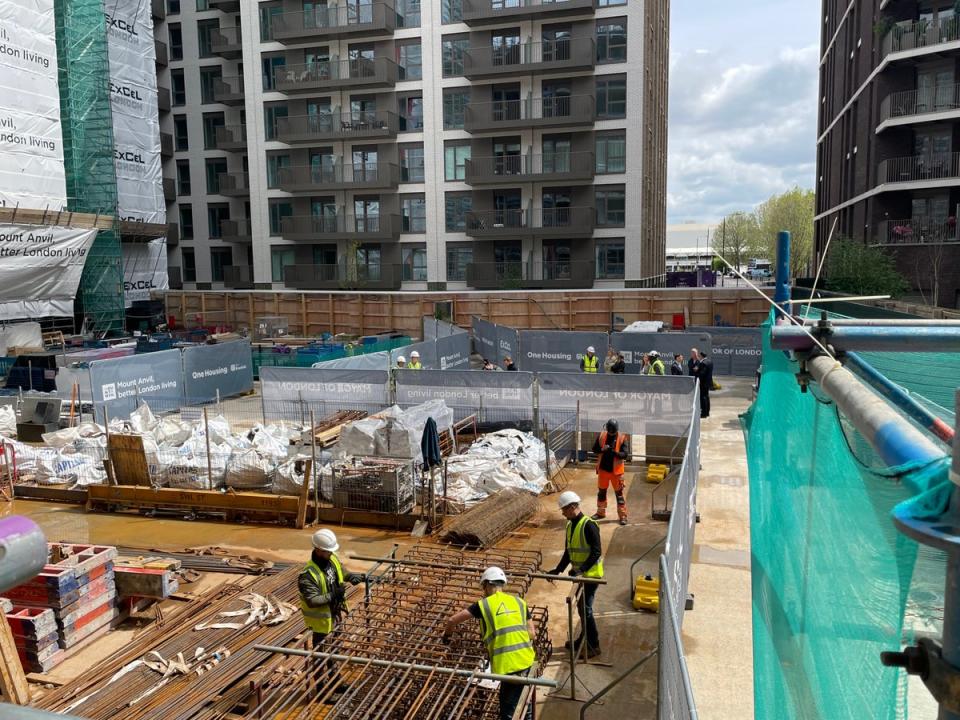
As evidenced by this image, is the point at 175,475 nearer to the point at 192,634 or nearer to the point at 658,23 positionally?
the point at 192,634

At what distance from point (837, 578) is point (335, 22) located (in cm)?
4820

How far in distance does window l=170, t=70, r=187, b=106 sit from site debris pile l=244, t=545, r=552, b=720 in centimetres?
5421

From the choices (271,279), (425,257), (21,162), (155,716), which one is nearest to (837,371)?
(155,716)

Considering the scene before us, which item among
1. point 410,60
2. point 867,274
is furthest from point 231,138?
point 867,274

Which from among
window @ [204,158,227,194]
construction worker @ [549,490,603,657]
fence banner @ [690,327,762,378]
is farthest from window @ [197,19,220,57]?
construction worker @ [549,490,603,657]

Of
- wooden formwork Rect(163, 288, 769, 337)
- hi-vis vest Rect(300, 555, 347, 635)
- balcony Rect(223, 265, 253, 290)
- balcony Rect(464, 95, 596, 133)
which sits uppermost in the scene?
balcony Rect(464, 95, 596, 133)

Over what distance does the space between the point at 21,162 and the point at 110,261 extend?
27.3 feet

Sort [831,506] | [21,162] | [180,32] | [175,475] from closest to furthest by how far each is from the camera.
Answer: [831,506] < [175,475] < [21,162] < [180,32]

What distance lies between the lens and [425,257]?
155ft

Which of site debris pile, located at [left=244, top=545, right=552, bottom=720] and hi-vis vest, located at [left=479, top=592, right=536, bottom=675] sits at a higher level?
hi-vis vest, located at [left=479, top=592, right=536, bottom=675]

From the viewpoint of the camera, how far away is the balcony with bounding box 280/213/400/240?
4638cm

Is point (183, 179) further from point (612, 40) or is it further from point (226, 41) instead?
point (612, 40)

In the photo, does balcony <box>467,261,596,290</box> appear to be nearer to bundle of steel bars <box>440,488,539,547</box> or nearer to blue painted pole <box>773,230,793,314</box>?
bundle of steel bars <box>440,488,539,547</box>

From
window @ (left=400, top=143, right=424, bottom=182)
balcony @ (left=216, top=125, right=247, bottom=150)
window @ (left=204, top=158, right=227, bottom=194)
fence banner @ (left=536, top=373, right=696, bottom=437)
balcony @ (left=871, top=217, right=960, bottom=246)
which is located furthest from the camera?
window @ (left=204, top=158, right=227, bottom=194)
